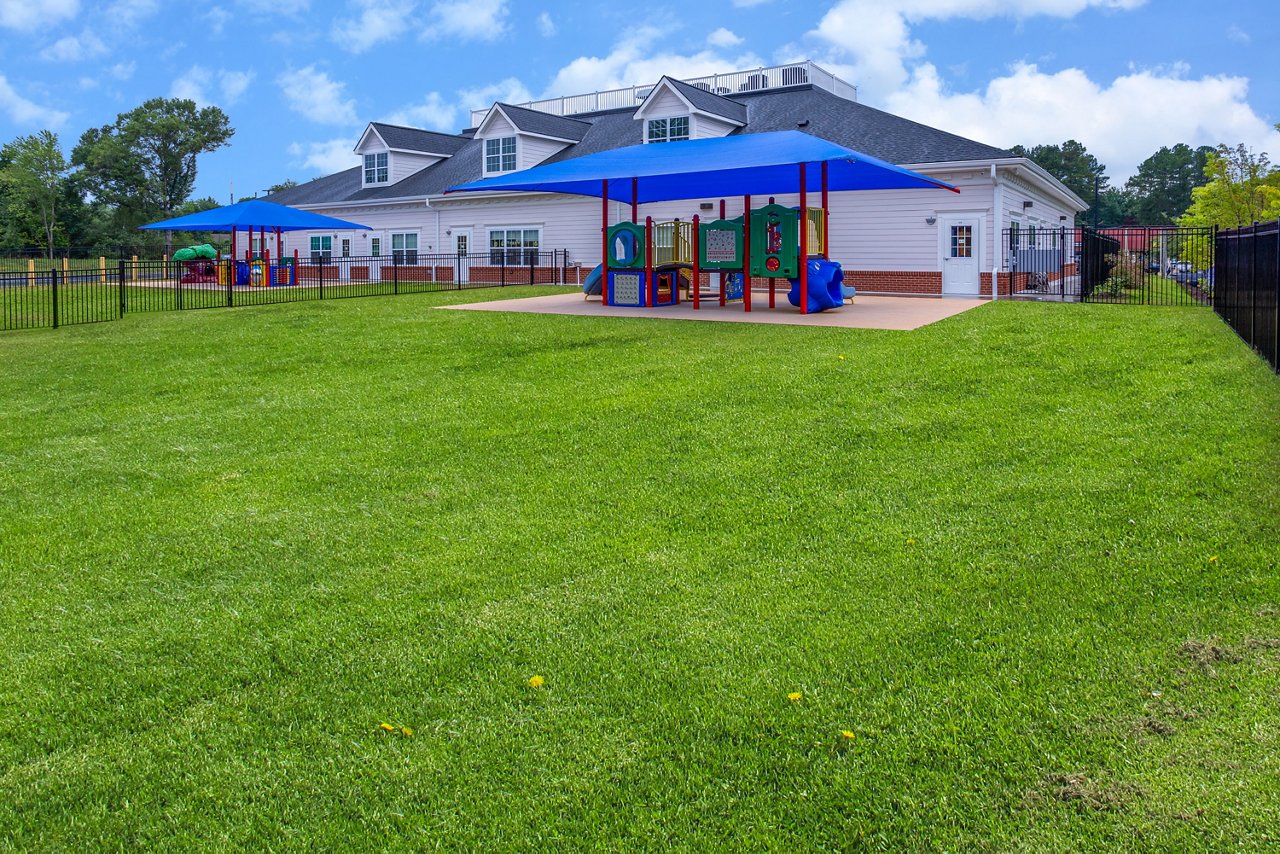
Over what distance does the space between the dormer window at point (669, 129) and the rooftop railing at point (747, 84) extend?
425cm

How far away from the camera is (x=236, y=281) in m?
33.2

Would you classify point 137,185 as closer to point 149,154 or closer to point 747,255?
point 149,154

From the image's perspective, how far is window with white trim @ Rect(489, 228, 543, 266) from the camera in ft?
109

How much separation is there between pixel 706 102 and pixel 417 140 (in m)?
13.8

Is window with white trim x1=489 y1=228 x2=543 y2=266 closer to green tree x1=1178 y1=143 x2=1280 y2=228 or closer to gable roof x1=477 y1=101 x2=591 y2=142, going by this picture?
gable roof x1=477 y1=101 x2=591 y2=142

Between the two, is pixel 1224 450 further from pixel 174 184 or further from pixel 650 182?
pixel 174 184

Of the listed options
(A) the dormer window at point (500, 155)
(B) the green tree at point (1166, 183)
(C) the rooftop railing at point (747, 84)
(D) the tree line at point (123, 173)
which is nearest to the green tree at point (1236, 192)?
(C) the rooftop railing at point (747, 84)

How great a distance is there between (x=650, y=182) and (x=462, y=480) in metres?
16.3

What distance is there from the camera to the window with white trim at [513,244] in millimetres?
33188

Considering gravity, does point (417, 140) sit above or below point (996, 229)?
above

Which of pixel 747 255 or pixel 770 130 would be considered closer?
pixel 747 255

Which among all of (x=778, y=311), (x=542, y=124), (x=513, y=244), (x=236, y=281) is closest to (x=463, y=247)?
(x=513, y=244)

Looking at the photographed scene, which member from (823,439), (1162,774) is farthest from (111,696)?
(823,439)

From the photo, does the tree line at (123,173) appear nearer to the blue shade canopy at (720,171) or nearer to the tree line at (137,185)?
the tree line at (137,185)
